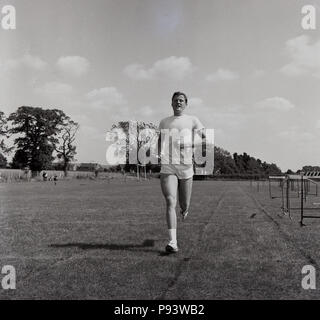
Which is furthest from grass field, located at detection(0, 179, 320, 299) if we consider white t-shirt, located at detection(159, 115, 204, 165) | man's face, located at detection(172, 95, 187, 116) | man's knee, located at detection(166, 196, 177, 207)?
man's face, located at detection(172, 95, 187, 116)

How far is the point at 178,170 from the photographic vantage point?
22.7 feet

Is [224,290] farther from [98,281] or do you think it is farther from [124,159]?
[124,159]

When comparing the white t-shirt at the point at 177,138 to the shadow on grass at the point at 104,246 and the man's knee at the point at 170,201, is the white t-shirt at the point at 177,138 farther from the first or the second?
the shadow on grass at the point at 104,246

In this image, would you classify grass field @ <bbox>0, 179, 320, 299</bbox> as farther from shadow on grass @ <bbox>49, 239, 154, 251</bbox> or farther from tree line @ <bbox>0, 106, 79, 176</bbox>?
tree line @ <bbox>0, 106, 79, 176</bbox>


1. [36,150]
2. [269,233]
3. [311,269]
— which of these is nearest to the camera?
[311,269]

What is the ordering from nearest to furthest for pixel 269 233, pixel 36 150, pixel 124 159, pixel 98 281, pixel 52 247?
pixel 98 281, pixel 52 247, pixel 269 233, pixel 36 150, pixel 124 159

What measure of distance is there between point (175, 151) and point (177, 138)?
0.67ft

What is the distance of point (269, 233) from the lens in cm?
905

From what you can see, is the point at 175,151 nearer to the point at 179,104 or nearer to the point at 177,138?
the point at 177,138

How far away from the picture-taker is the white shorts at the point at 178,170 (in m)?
6.91

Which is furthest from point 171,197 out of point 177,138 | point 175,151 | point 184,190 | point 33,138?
Answer: point 33,138
